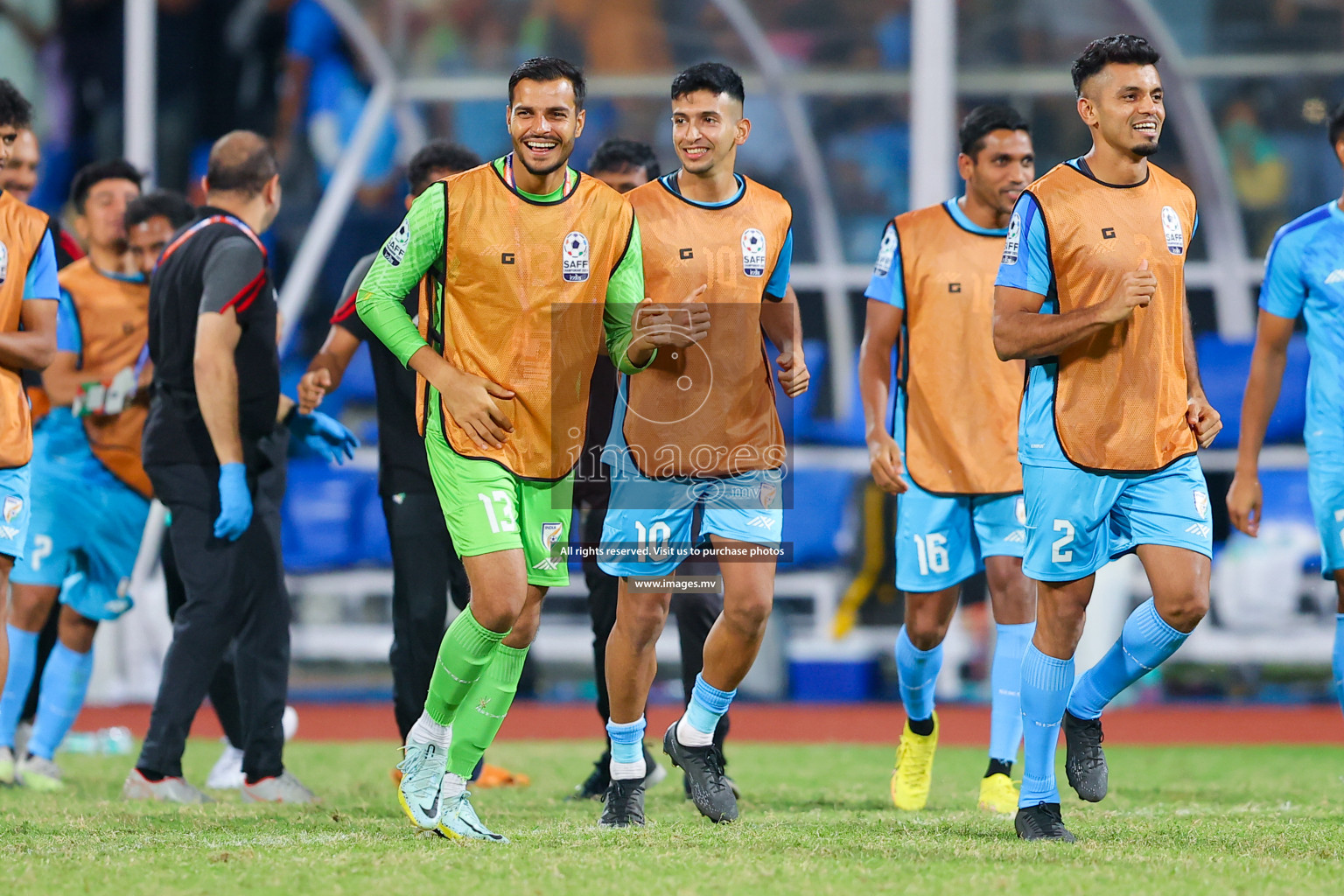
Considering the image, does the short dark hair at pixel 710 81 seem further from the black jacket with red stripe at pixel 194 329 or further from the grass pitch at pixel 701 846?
the grass pitch at pixel 701 846

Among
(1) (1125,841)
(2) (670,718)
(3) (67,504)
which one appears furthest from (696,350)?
(2) (670,718)

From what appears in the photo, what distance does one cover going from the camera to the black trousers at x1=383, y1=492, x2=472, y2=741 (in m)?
6.26

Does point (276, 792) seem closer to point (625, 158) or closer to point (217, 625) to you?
point (217, 625)

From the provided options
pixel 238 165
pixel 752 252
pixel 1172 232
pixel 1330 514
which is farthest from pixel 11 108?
pixel 1330 514

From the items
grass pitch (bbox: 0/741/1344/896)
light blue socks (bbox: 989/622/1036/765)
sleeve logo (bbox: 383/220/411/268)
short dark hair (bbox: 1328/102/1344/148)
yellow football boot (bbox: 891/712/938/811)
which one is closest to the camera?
grass pitch (bbox: 0/741/1344/896)

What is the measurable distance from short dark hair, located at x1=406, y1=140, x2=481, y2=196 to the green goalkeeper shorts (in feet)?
6.14

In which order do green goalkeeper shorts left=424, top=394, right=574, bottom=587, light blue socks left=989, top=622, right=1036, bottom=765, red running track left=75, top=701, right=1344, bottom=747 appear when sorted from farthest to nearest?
red running track left=75, top=701, right=1344, bottom=747 → light blue socks left=989, top=622, right=1036, bottom=765 → green goalkeeper shorts left=424, top=394, right=574, bottom=587

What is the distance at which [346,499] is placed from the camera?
12.0m

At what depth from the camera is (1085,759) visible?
488cm

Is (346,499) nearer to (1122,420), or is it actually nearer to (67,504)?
(67,504)

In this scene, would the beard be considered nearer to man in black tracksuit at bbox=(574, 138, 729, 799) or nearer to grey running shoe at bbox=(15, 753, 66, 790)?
man in black tracksuit at bbox=(574, 138, 729, 799)

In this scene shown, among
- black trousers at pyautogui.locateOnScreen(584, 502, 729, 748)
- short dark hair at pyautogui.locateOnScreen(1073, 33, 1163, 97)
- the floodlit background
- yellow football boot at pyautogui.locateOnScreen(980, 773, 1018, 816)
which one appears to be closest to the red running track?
the floodlit background

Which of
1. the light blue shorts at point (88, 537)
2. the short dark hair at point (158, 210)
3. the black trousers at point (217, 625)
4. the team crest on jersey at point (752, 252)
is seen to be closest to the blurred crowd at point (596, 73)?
the short dark hair at point (158, 210)

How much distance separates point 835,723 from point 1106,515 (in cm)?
552
